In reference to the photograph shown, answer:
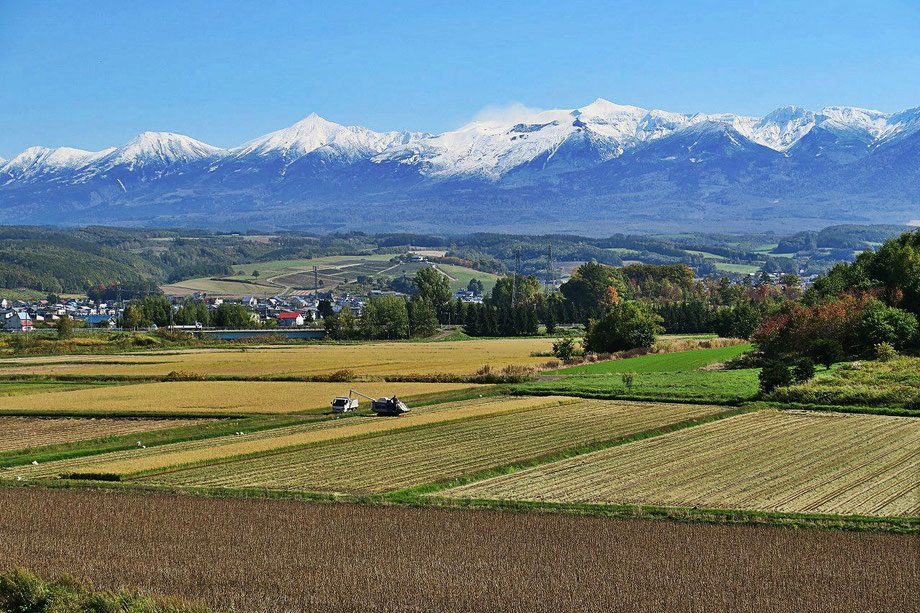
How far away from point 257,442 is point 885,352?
36.0m

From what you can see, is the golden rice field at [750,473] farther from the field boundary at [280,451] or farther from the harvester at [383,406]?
the harvester at [383,406]

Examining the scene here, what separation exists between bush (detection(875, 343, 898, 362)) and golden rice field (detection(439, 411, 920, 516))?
19.0 metres

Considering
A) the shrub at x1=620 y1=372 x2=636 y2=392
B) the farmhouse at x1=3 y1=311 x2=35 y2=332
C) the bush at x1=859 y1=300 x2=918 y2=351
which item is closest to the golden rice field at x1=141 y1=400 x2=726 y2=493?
the shrub at x1=620 y1=372 x2=636 y2=392

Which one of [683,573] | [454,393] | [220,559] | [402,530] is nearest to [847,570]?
[683,573]

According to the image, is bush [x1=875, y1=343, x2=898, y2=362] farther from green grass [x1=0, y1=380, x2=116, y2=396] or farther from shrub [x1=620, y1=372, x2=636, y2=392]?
green grass [x1=0, y1=380, x2=116, y2=396]

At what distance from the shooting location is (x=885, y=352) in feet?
182

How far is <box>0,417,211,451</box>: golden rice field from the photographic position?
1446 inches

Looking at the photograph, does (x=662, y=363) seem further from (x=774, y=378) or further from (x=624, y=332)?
(x=774, y=378)

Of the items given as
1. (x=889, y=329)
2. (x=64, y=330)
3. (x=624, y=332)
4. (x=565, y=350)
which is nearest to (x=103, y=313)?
(x=64, y=330)

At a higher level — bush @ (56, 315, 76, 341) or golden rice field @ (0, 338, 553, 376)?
bush @ (56, 315, 76, 341)

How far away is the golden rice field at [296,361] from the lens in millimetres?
66812

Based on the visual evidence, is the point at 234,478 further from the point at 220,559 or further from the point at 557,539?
the point at 557,539

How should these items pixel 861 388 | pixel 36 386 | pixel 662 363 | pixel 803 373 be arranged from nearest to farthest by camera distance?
pixel 861 388, pixel 803 373, pixel 36 386, pixel 662 363

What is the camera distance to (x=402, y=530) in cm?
2206
